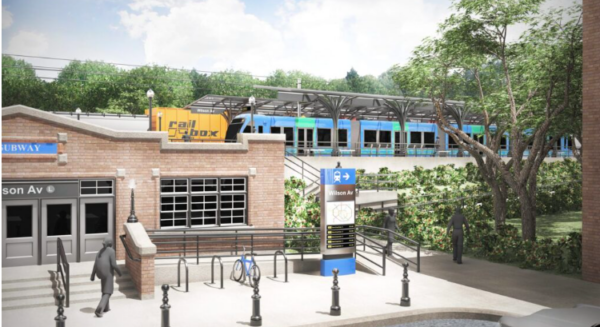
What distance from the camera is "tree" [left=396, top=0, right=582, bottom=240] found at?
19469 millimetres

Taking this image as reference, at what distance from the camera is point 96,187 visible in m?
16.8

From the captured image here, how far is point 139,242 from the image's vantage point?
45.1 ft

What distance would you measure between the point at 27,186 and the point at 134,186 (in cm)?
298

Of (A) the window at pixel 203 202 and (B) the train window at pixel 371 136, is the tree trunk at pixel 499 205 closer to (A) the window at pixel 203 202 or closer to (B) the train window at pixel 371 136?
(A) the window at pixel 203 202

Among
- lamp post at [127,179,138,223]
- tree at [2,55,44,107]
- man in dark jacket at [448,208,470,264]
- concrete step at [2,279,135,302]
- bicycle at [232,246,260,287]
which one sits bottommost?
concrete step at [2,279,135,302]

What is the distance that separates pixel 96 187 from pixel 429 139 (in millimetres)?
27213

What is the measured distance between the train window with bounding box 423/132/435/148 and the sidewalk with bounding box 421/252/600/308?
66.4 feet

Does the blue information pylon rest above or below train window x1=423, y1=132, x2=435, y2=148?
below

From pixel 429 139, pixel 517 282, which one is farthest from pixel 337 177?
pixel 429 139

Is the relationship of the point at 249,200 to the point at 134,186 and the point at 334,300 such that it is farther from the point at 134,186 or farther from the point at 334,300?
the point at 334,300

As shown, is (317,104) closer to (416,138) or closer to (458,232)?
(416,138)

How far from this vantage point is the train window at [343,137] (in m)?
33.7

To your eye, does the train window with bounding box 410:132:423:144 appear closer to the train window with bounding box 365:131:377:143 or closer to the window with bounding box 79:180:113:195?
the train window with bounding box 365:131:377:143

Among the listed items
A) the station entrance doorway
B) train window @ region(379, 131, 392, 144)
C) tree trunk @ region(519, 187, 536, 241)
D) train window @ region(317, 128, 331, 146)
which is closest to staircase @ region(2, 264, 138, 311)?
the station entrance doorway
